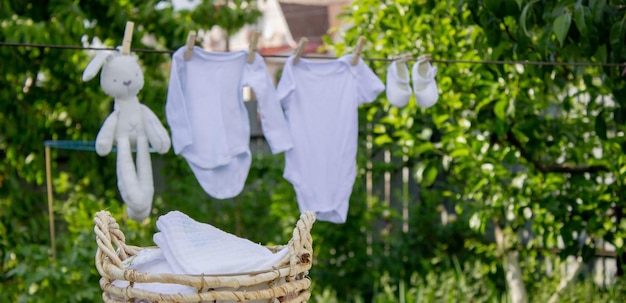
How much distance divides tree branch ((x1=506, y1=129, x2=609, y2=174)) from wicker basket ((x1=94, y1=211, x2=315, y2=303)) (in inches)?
76.0

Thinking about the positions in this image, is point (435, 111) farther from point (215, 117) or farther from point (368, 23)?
point (215, 117)

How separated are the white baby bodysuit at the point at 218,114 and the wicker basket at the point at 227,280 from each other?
3.85 feet

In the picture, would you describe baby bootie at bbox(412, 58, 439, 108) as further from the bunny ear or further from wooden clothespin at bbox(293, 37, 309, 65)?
the bunny ear

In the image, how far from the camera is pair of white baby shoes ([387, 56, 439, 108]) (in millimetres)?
2533

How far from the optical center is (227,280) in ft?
3.92

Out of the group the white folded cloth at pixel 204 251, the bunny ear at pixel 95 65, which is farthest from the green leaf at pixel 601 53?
the white folded cloth at pixel 204 251

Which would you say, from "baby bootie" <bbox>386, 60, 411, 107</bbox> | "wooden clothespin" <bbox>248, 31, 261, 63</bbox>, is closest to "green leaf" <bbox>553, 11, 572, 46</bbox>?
"baby bootie" <bbox>386, 60, 411, 107</bbox>

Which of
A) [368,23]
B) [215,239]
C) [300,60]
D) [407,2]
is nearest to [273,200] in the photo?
[368,23]

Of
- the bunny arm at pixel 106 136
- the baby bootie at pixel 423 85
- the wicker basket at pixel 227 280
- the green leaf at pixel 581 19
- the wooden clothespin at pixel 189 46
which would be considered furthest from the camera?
the baby bootie at pixel 423 85

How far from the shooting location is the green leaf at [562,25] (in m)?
2.17

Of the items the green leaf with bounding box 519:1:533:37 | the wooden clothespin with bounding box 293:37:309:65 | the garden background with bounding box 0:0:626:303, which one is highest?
the green leaf with bounding box 519:1:533:37

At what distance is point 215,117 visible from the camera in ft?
8.40

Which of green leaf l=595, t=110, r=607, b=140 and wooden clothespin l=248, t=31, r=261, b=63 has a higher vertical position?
wooden clothespin l=248, t=31, r=261, b=63

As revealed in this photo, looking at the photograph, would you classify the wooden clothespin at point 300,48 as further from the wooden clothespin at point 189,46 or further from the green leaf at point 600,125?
the green leaf at point 600,125
